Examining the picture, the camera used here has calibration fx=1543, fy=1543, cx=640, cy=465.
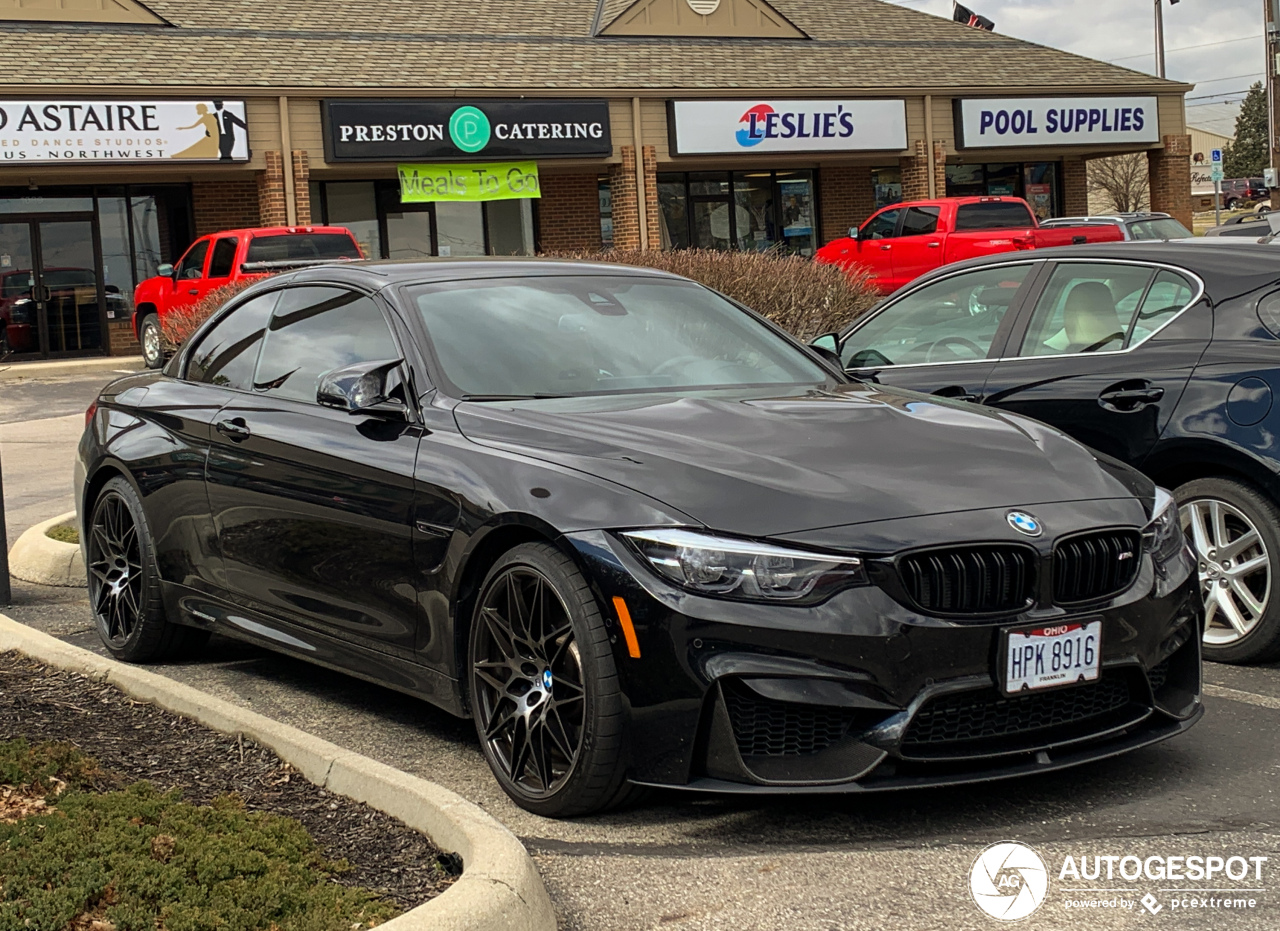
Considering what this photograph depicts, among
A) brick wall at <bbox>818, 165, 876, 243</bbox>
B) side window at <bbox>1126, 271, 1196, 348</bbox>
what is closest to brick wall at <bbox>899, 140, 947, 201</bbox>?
brick wall at <bbox>818, 165, 876, 243</bbox>

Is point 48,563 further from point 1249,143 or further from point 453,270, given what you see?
point 1249,143

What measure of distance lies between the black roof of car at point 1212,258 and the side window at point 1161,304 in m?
0.06

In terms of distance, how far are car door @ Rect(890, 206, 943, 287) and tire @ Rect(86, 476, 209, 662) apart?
19.3 m

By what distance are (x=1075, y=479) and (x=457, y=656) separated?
6.00ft

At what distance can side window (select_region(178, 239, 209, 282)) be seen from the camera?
22.0 metres

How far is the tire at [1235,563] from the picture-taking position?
553 cm

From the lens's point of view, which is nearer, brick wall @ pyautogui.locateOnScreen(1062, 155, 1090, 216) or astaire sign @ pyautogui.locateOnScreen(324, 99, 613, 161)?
astaire sign @ pyautogui.locateOnScreen(324, 99, 613, 161)

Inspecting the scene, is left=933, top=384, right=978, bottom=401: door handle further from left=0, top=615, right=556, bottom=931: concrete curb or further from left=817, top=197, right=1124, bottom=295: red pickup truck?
left=817, top=197, right=1124, bottom=295: red pickup truck

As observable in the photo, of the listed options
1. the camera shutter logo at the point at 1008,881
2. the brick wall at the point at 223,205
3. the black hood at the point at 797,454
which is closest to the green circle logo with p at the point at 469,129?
the brick wall at the point at 223,205

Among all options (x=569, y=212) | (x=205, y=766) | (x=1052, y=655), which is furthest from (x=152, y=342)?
(x=1052, y=655)

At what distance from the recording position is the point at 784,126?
2933cm

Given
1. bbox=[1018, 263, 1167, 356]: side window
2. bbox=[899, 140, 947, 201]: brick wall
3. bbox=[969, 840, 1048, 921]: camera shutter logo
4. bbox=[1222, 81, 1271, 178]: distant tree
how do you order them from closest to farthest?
bbox=[969, 840, 1048, 921]: camera shutter logo → bbox=[1018, 263, 1167, 356]: side window → bbox=[899, 140, 947, 201]: brick wall → bbox=[1222, 81, 1271, 178]: distant tree

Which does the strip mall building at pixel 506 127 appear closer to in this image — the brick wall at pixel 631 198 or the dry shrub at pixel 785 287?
the brick wall at pixel 631 198

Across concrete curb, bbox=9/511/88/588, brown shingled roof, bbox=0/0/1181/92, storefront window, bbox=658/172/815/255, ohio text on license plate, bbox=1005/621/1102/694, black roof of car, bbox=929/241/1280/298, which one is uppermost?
brown shingled roof, bbox=0/0/1181/92
